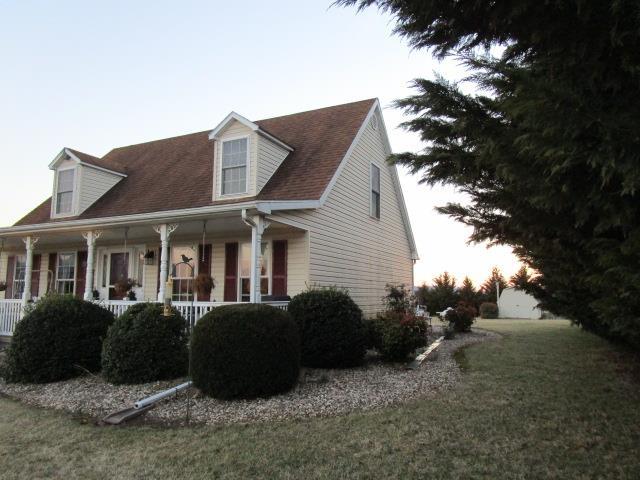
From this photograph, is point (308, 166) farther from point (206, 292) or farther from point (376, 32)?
point (376, 32)

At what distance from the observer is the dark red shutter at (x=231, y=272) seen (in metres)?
12.2

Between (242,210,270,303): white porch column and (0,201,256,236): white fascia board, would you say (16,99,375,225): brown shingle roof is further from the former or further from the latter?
(242,210,270,303): white porch column

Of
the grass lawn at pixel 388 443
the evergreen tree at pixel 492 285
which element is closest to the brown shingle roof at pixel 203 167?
the grass lawn at pixel 388 443

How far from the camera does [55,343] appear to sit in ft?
27.5

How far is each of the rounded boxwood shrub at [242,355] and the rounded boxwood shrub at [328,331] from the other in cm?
177

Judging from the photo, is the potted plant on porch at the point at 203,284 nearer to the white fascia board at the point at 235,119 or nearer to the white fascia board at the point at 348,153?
the white fascia board at the point at 348,153

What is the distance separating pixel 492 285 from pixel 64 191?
3028cm

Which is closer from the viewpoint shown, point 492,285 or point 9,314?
point 9,314

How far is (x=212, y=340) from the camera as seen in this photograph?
6.67 meters

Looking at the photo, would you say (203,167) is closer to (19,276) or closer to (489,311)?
(19,276)

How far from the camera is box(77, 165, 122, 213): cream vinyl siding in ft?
45.9

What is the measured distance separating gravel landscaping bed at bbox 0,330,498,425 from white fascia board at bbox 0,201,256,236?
3573 millimetres

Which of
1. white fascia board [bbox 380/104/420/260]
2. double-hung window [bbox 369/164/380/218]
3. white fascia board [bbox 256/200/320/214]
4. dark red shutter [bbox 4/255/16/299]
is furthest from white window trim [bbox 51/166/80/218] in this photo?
white fascia board [bbox 380/104/420/260]

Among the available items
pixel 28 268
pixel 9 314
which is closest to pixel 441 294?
pixel 28 268
